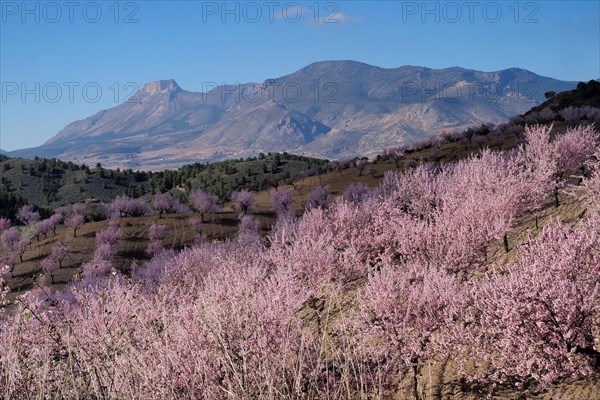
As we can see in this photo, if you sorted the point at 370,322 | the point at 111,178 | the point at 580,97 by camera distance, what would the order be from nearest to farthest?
the point at 370,322, the point at 580,97, the point at 111,178

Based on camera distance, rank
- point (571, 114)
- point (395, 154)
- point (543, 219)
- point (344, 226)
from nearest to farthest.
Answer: point (543, 219) < point (344, 226) < point (571, 114) < point (395, 154)

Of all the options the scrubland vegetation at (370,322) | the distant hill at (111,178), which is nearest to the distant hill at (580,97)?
the scrubland vegetation at (370,322)

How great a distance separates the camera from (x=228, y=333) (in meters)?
12.2

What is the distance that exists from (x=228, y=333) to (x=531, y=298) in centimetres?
670

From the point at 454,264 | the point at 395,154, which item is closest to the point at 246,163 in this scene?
the point at 395,154

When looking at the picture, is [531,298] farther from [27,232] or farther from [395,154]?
[395,154]

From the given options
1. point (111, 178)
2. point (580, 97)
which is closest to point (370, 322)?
point (580, 97)

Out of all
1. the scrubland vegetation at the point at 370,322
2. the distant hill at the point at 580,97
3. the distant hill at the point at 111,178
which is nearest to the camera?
the scrubland vegetation at the point at 370,322

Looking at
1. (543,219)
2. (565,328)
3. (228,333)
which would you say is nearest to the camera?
(565,328)

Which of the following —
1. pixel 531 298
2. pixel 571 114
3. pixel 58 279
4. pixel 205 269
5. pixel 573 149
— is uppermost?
pixel 571 114

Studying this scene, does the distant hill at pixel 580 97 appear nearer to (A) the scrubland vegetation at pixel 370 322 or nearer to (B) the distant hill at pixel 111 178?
(A) the scrubland vegetation at pixel 370 322

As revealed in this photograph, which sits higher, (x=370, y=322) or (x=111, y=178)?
(x=111, y=178)

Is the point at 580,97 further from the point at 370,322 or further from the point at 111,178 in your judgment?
the point at 111,178

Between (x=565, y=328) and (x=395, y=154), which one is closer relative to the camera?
(x=565, y=328)
